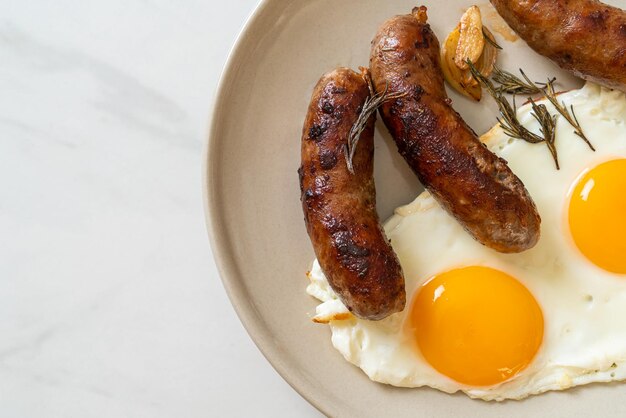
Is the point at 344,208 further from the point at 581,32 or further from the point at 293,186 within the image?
the point at 581,32

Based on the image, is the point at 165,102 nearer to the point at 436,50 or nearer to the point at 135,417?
the point at 436,50

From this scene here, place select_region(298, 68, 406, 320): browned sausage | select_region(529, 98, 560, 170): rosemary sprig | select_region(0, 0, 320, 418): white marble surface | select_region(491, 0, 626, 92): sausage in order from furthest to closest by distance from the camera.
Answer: select_region(0, 0, 320, 418): white marble surface
select_region(529, 98, 560, 170): rosemary sprig
select_region(491, 0, 626, 92): sausage
select_region(298, 68, 406, 320): browned sausage

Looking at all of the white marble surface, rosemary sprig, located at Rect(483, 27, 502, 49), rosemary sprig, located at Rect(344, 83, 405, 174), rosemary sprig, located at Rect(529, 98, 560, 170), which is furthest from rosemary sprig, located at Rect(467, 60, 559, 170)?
the white marble surface

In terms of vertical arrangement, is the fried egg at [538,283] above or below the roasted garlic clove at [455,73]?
below

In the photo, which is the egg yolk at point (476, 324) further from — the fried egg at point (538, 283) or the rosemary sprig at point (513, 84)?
the rosemary sprig at point (513, 84)

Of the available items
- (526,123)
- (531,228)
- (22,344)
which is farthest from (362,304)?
(22,344)

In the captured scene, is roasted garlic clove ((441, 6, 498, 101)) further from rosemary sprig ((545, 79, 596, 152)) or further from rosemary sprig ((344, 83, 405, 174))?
rosemary sprig ((344, 83, 405, 174))

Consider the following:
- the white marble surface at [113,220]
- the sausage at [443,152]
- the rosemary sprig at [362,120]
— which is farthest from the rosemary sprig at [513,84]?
the white marble surface at [113,220]
